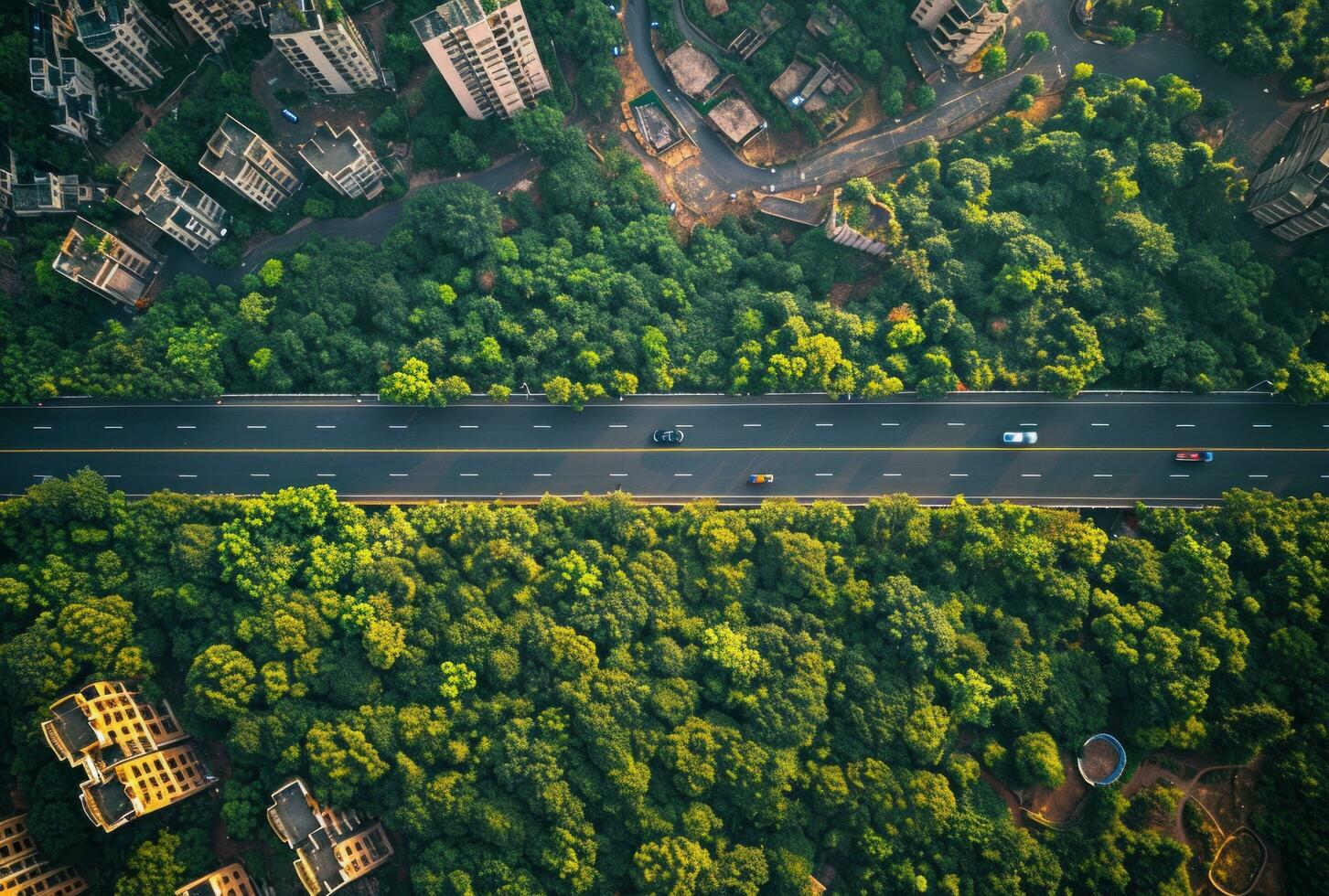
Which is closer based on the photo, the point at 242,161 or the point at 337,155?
the point at 242,161

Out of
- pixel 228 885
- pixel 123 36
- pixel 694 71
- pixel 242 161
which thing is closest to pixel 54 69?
pixel 123 36

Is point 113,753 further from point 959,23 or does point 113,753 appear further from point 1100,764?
point 959,23

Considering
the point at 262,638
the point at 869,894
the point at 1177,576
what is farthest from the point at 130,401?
the point at 1177,576

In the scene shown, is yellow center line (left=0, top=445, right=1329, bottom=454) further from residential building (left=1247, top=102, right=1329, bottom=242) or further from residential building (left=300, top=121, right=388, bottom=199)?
residential building (left=1247, top=102, right=1329, bottom=242)

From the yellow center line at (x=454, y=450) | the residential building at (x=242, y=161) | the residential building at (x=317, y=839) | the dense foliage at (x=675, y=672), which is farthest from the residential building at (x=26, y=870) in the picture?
the residential building at (x=242, y=161)

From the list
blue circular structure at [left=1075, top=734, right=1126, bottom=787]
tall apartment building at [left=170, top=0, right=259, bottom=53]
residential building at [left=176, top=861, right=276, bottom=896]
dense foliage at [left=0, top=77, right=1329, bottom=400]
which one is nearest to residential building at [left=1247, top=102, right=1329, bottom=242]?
dense foliage at [left=0, top=77, right=1329, bottom=400]

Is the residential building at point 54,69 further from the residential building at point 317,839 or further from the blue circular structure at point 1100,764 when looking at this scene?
the blue circular structure at point 1100,764

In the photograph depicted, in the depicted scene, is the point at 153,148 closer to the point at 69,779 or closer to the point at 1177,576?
the point at 69,779
